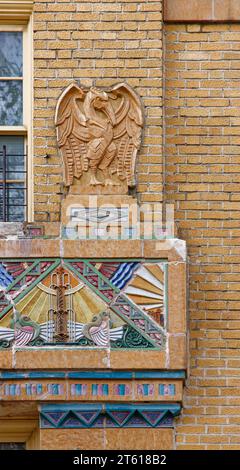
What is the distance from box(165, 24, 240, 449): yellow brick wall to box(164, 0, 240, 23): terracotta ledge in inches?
2.9

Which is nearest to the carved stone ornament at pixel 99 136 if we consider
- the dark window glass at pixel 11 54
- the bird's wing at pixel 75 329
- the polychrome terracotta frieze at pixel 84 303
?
the dark window glass at pixel 11 54

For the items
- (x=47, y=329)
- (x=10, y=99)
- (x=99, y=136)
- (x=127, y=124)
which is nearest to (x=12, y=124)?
(x=10, y=99)

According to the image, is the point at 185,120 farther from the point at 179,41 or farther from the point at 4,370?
the point at 4,370

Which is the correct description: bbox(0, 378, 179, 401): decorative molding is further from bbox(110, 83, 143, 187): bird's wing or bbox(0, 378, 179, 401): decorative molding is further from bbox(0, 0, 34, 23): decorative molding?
bbox(0, 0, 34, 23): decorative molding

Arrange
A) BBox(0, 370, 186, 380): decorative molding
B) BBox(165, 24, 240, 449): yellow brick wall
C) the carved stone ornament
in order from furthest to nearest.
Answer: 1. the carved stone ornament
2. BBox(165, 24, 240, 449): yellow brick wall
3. BBox(0, 370, 186, 380): decorative molding

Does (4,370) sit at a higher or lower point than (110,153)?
lower

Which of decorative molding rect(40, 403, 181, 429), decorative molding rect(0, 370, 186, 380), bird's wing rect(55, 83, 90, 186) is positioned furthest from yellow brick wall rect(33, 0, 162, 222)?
decorative molding rect(40, 403, 181, 429)

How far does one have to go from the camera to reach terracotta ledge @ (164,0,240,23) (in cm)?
1841

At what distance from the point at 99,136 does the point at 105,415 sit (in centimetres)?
222

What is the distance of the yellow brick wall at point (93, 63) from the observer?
1797 cm

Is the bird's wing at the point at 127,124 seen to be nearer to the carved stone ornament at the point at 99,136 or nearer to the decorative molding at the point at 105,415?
the carved stone ornament at the point at 99,136

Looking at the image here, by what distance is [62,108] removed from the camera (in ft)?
59.2

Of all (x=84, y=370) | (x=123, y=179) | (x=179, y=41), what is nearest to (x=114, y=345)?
(x=84, y=370)

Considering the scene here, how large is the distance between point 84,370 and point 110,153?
1780 millimetres
